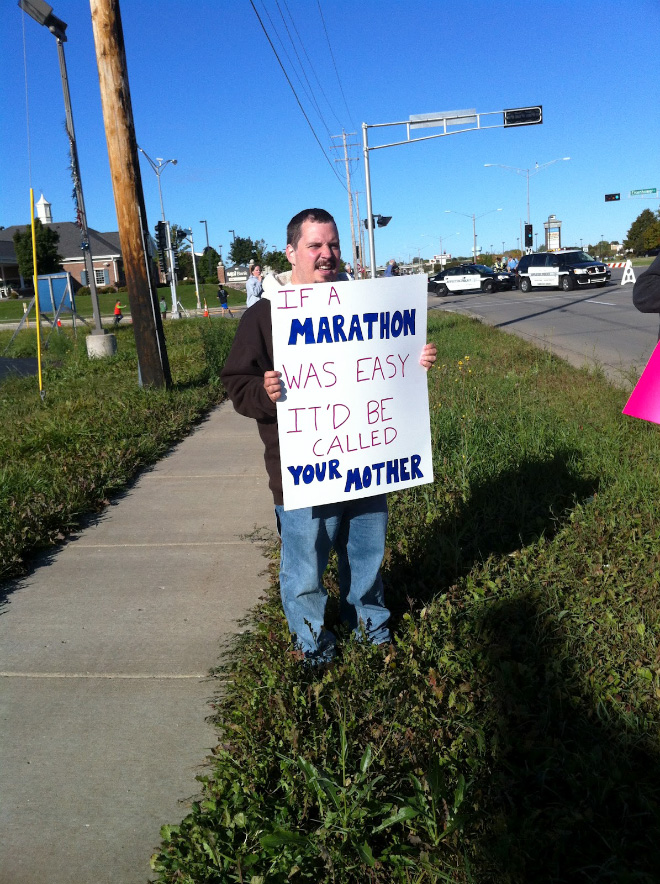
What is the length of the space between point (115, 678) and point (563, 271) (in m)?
32.9

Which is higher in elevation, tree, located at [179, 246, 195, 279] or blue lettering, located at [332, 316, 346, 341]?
tree, located at [179, 246, 195, 279]

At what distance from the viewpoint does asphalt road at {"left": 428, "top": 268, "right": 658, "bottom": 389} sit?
11.5 meters

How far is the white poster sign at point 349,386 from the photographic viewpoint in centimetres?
280

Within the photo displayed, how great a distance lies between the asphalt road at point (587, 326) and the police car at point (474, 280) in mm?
8842

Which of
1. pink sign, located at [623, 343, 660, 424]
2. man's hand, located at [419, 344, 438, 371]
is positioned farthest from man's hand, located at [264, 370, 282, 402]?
pink sign, located at [623, 343, 660, 424]

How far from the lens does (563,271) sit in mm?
33000

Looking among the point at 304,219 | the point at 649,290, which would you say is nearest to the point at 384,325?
the point at 304,219

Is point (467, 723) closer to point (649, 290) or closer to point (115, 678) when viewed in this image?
point (115, 678)

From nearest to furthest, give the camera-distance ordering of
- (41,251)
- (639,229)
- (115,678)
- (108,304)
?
(115,678)
(108,304)
(41,251)
(639,229)

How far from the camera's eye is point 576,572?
3.76 m

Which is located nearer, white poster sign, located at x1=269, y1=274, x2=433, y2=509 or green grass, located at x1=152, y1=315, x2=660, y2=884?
green grass, located at x1=152, y1=315, x2=660, y2=884

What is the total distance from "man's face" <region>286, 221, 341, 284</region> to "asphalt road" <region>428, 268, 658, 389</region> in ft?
20.3

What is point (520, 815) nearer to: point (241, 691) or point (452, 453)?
point (241, 691)

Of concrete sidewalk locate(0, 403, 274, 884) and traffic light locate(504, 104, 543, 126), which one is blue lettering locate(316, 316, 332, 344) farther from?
traffic light locate(504, 104, 543, 126)
